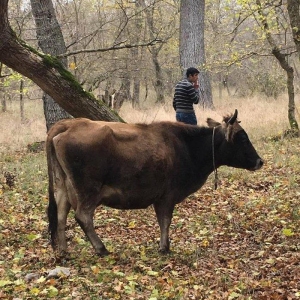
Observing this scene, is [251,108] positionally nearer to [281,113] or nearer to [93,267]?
[281,113]

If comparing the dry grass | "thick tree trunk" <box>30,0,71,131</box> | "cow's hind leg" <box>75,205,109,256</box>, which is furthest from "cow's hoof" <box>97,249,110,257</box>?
the dry grass

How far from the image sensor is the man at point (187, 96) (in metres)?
11.3

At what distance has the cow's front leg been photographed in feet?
22.7

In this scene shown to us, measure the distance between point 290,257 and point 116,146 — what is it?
269cm

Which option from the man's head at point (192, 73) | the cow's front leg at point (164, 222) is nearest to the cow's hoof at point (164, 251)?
the cow's front leg at point (164, 222)

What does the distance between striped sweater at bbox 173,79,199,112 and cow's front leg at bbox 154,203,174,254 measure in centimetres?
470

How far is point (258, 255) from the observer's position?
255 inches

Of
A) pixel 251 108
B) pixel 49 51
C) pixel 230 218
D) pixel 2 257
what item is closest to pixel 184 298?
pixel 2 257

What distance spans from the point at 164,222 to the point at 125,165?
1.09 m

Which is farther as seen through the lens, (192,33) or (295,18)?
(192,33)

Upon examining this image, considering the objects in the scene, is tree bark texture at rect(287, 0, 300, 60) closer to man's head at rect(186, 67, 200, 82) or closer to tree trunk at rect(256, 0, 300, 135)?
man's head at rect(186, 67, 200, 82)

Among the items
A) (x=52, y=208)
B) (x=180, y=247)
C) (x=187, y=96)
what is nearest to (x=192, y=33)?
(x=187, y=96)

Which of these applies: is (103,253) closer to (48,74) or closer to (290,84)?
(48,74)

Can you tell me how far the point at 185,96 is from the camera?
37.4ft
